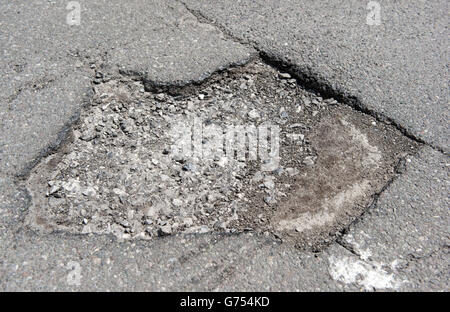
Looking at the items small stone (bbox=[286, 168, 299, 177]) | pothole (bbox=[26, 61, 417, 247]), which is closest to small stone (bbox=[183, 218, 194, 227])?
pothole (bbox=[26, 61, 417, 247])

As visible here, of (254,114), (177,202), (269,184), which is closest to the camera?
(177,202)

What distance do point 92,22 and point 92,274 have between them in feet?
6.78

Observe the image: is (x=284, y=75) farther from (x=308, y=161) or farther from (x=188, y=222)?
(x=188, y=222)

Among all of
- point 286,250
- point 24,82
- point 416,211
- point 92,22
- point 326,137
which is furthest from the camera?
point 92,22

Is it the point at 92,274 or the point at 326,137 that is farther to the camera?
the point at 326,137

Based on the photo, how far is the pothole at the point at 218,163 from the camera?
2.38m

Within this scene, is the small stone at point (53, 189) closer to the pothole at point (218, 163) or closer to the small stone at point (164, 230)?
the pothole at point (218, 163)

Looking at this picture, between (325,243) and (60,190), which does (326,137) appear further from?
(60,190)

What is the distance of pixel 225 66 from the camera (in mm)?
3102

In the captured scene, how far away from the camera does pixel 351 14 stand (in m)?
3.62

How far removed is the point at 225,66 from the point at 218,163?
0.78m

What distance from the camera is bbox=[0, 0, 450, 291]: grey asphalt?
2.14 m

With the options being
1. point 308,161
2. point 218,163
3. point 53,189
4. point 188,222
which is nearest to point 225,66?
point 218,163
